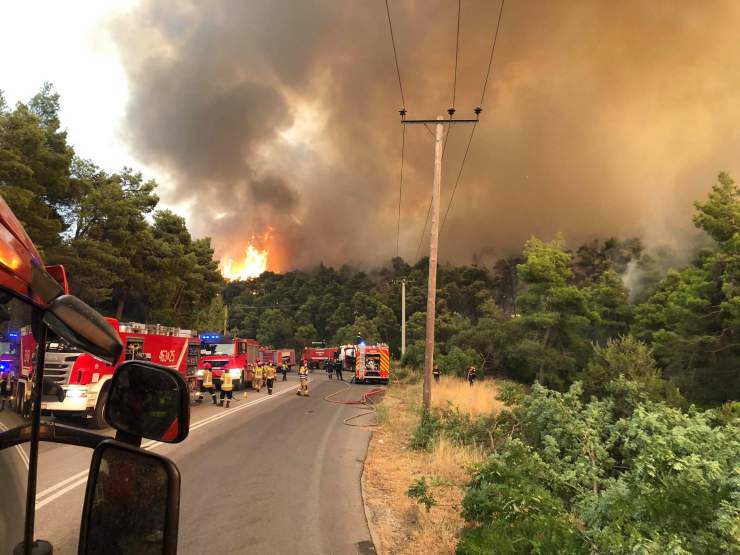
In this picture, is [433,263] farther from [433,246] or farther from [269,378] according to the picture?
[269,378]

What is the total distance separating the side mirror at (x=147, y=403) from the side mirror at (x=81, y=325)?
6.2 inches

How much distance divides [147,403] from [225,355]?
22.8m

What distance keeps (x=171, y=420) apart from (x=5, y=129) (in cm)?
2042

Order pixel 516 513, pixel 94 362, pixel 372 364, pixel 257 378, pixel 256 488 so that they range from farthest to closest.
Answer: pixel 372 364, pixel 257 378, pixel 256 488, pixel 516 513, pixel 94 362

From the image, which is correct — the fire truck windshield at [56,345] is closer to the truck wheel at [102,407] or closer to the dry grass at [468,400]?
the truck wheel at [102,407]

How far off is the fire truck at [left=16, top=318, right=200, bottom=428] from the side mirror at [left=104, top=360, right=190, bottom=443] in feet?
0.19

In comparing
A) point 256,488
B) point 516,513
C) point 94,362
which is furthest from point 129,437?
point 256,488

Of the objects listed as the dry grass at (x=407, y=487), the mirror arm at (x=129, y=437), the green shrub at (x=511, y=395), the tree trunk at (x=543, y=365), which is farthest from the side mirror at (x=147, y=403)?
the tree trunk at (x=543, y=365)

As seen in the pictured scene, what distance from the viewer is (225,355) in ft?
76.1

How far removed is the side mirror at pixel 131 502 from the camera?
152cm

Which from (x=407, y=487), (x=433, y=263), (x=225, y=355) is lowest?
(x=407, y=487)

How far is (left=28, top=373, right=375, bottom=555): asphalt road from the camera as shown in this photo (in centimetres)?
337

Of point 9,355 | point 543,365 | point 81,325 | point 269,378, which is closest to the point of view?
point 81,325

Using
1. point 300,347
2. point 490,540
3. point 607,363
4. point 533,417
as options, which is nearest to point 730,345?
point 607,363
